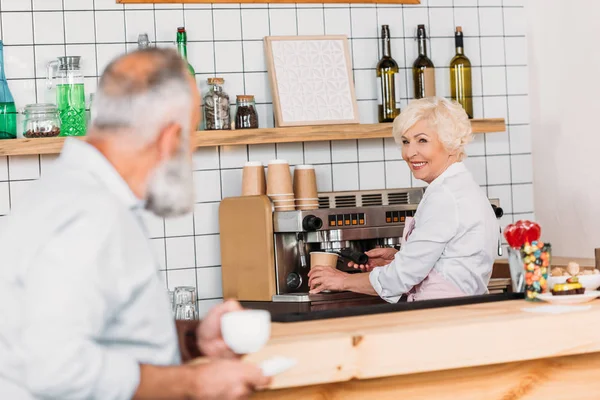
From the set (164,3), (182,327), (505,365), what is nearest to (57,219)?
(182,327)

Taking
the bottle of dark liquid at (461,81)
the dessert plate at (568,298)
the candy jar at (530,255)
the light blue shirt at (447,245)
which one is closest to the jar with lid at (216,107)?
the bottle of dark liquid at (461,81)

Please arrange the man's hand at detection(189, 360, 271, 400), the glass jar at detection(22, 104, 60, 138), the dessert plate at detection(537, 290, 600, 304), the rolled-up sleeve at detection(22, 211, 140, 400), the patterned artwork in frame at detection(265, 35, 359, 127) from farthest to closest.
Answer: the patterned artwork in frame at detection(265, 35, 359, 127) → the glass jar at detection(22, 104, 60, 138) → the dessert plate at detection(537, 290, 600, 304) → the man's hand at detection(189, 360, 271, 400) → the rolled-up sleeve at detection(22, 211, 140, 400)

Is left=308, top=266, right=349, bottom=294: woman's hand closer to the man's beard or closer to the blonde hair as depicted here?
the blonde hair

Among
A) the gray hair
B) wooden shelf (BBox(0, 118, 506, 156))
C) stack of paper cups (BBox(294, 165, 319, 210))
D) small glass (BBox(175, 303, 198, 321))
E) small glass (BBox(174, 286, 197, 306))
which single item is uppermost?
wooden shelf (BBox(0, 118, 506, 156))

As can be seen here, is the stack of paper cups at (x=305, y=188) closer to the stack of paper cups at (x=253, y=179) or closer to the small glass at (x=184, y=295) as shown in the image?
the stack of paper cups at (x=253, y=179)

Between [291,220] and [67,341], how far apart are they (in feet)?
6.47

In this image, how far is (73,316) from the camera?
48.0 inches

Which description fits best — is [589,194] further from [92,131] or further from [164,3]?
[92,131]

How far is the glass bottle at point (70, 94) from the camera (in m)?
3.36

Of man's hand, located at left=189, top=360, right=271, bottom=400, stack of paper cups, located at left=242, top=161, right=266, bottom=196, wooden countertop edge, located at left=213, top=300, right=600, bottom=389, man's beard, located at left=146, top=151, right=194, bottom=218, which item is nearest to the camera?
man's hand, located at left=189, top=360, right=271, bottom=400

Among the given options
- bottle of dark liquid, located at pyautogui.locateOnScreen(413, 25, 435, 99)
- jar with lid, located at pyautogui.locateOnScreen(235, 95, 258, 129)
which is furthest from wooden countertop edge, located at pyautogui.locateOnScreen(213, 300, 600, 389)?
bottle of dark liquid, located at pyautogui.locateOnScreen(413, 25, 435, 99)

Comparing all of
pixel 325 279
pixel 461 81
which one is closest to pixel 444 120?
pixel 325 279

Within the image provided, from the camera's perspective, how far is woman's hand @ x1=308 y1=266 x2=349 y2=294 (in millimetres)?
2973

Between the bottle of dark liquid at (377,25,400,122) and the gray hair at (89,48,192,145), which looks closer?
the gray hair at (89,48,192,145)
